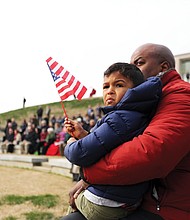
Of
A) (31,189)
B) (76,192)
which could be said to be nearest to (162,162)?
(76,192)

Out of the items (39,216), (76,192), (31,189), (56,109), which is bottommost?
(56,109)

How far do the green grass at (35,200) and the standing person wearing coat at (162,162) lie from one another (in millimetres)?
4743

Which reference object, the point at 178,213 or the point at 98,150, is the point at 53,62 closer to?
the point at 98,150

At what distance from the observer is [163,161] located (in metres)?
1.52

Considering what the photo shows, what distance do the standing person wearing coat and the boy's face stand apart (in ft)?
0.62

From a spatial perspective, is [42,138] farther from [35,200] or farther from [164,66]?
[164,66]

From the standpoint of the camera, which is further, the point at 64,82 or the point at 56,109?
the point at 56,109

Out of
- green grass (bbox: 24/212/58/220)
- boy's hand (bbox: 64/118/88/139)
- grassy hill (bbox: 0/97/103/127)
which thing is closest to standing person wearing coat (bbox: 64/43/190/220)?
boy's hand (bbox: 64/118/88/139)

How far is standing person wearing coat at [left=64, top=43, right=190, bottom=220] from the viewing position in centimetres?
152

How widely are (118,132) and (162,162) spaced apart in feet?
0.74

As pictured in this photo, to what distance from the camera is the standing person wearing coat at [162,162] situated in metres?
1.52

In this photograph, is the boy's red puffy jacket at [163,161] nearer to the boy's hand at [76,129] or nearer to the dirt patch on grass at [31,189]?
the boy's hand at [76,129]

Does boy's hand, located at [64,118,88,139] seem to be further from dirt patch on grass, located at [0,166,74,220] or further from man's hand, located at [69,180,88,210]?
dirt patch on grass, located at [0,166,74,220]

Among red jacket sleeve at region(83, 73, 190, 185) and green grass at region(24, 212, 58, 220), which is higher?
red jacket sleeve at region(83, 73, 190, 185)
